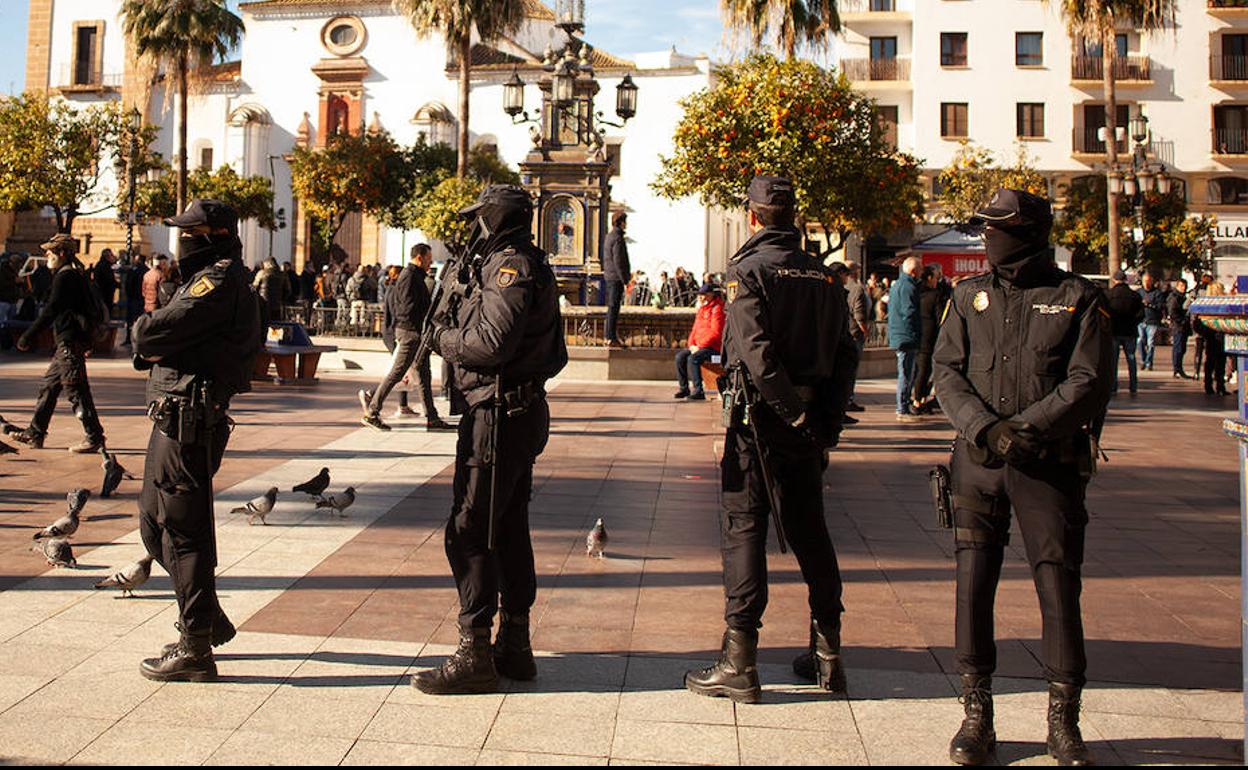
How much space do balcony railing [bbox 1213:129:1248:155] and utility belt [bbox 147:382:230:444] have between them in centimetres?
4676

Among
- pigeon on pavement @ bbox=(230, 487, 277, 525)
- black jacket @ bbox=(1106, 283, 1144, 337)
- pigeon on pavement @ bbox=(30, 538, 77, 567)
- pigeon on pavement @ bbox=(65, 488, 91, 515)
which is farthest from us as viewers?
black jacket @ bbox=(1106, 283, 1144, 337)

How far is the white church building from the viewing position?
47.8m

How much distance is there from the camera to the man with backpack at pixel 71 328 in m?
9.89

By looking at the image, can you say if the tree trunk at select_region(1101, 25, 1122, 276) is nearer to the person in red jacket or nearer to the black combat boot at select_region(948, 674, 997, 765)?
the person in red jacket

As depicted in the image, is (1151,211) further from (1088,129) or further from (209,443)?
(209,443)

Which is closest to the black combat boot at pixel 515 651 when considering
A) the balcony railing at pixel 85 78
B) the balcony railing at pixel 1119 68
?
the balcony railing at pixel 1119 68

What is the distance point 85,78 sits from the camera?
52.8 meters

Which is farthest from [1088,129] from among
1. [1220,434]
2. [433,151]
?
[1220,434]

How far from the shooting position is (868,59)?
4675 cm

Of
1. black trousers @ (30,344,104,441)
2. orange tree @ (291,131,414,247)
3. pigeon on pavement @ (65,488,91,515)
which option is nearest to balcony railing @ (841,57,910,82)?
orange tree @ (291,131,414,247)

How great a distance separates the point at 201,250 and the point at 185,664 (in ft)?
5.25

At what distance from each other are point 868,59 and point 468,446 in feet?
148

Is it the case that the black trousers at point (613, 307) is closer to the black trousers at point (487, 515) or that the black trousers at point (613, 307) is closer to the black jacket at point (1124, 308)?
the black jacket at point (1124, 308)

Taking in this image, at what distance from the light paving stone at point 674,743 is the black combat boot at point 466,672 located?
0.58 m
